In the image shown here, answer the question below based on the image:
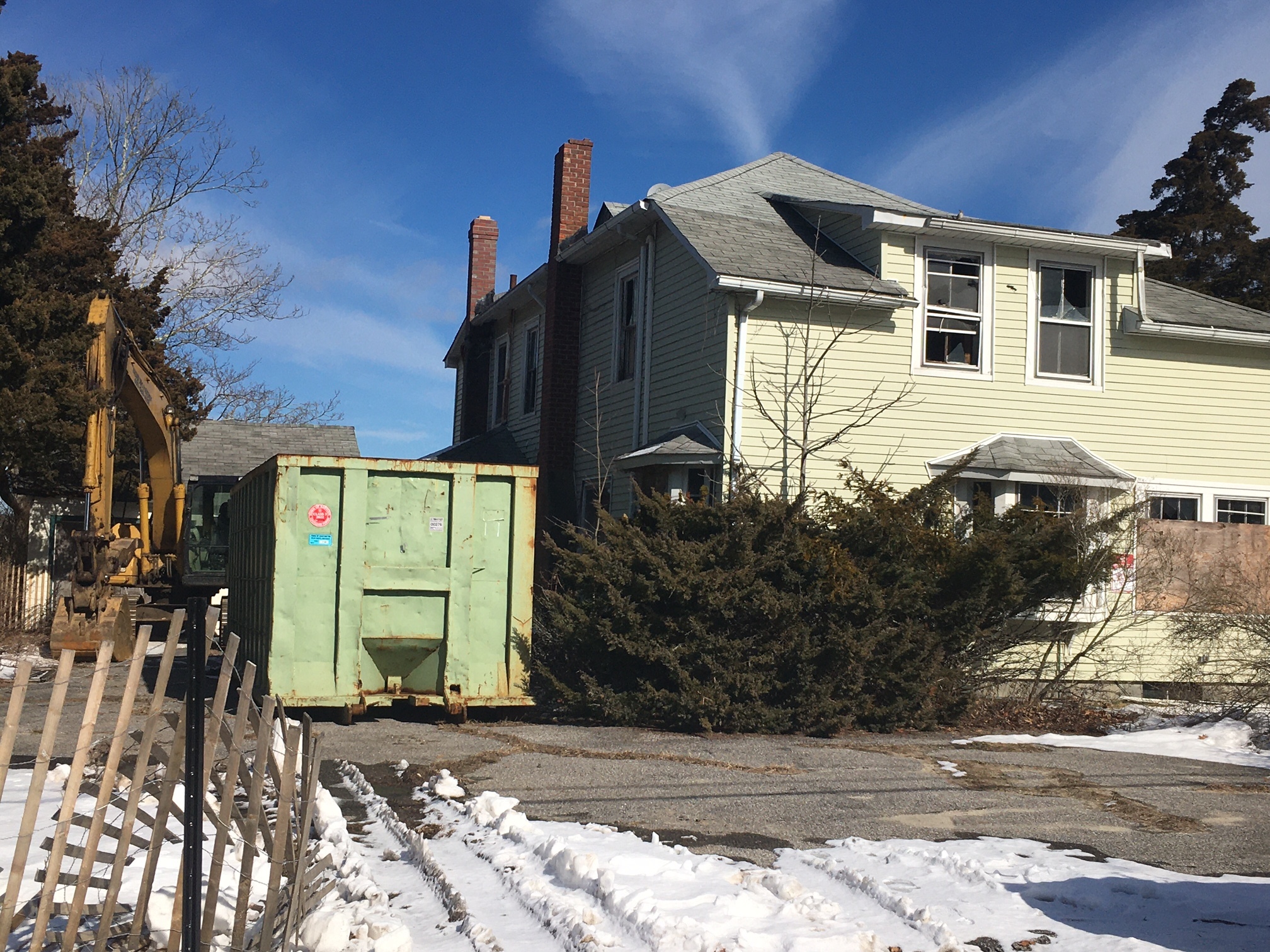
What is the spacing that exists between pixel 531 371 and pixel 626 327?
4309 mm

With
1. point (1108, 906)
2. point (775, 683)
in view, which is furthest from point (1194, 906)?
point (775, 683)

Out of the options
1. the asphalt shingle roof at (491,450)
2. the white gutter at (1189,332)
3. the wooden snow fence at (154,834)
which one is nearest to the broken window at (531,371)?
the asphalt shingle roof at (491,450)

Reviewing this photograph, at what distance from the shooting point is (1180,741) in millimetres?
11438

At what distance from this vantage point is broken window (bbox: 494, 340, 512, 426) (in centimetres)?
2341

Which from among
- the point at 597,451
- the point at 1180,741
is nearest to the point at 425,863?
the point at 1180,741

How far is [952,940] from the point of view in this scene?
510cm

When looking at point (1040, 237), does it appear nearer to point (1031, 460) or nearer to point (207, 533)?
point (1031, 460)

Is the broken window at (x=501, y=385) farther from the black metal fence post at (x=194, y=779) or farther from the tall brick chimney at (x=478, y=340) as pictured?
the black metal fence post at (x=194, y=779)

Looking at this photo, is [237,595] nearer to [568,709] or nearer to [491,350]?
[568,709]

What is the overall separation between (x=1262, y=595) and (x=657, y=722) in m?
7.50

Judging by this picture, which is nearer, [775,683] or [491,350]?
[775,683]

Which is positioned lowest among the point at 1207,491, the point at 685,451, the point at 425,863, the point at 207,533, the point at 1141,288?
the point at 425,863

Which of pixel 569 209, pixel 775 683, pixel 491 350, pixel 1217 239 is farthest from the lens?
pixel 1217 239

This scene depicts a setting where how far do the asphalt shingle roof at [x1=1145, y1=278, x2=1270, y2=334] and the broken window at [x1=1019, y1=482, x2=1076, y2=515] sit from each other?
295cm
